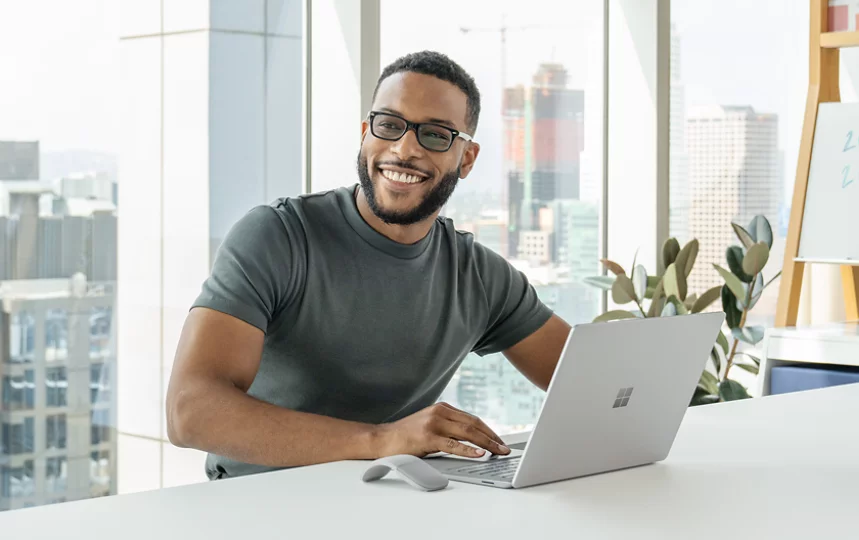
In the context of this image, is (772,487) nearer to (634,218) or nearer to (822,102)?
(822,102)

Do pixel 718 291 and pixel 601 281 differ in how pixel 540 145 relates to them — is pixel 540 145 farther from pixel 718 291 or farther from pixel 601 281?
pixel 718 291

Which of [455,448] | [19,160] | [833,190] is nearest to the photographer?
[455,448]

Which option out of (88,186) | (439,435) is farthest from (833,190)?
(439,435)

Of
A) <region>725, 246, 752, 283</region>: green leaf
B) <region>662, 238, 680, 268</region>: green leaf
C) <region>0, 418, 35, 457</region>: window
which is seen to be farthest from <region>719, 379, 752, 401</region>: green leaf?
<region>0, 418, 35, 457</region>: window

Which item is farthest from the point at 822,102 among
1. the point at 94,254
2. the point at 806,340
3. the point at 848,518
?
the point at 848,518

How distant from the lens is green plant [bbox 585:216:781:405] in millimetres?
3588

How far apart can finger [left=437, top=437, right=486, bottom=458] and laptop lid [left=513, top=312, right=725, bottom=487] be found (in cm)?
15

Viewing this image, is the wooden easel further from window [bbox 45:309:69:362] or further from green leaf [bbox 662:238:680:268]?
window [bbox 45:309:69:362]

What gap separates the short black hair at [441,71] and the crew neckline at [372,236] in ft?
0.75

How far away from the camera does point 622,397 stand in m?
1.36

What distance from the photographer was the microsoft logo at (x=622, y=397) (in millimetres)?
1352

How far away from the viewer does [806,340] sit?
3.29 metres

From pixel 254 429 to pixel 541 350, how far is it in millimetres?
760

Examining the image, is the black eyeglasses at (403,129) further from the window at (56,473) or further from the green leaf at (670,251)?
the green leaf at (670,251)
